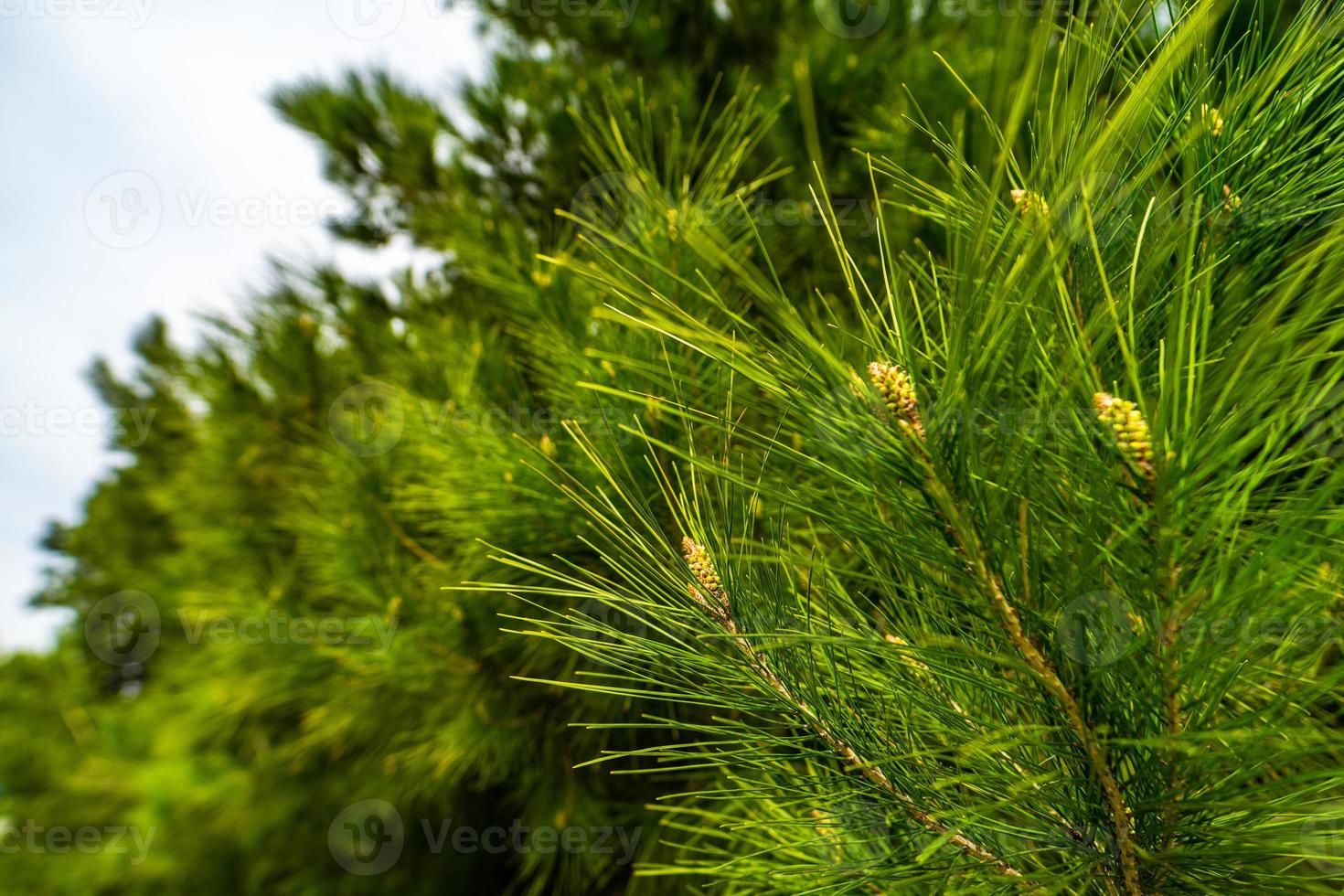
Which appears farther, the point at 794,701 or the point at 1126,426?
the point at 794,701

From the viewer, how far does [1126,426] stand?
25 cm

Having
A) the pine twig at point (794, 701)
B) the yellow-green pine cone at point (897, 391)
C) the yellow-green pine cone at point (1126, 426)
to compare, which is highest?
the yellow-green pine cone at point (897, 391)

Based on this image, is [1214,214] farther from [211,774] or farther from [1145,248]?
[211,774]

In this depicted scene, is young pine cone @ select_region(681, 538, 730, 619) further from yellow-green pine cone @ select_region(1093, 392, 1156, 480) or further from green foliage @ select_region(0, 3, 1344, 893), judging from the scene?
yellow-green pine cone @ select_region(1093, 392, 1156, 480)

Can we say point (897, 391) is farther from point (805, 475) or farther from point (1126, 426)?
point (805, 475)

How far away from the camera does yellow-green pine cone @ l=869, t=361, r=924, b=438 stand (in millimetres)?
265

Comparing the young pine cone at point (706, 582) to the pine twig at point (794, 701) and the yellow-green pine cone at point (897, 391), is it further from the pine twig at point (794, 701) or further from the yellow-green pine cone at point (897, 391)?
the yellow-green pine cone at point (897, 391)

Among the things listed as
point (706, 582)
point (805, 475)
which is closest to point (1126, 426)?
point (706, 582)

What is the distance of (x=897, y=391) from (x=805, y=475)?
11.6 inches

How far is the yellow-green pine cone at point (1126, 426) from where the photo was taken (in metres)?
0.25

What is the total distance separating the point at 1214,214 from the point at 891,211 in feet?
Result: 2.24

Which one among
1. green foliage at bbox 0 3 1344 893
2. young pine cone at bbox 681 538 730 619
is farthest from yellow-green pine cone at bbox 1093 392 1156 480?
young pine cone at bbox 681 538 730 619

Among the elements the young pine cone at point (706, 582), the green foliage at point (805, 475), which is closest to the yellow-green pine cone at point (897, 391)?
the green foliage at point (805, 475)

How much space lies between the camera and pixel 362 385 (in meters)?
1.20
